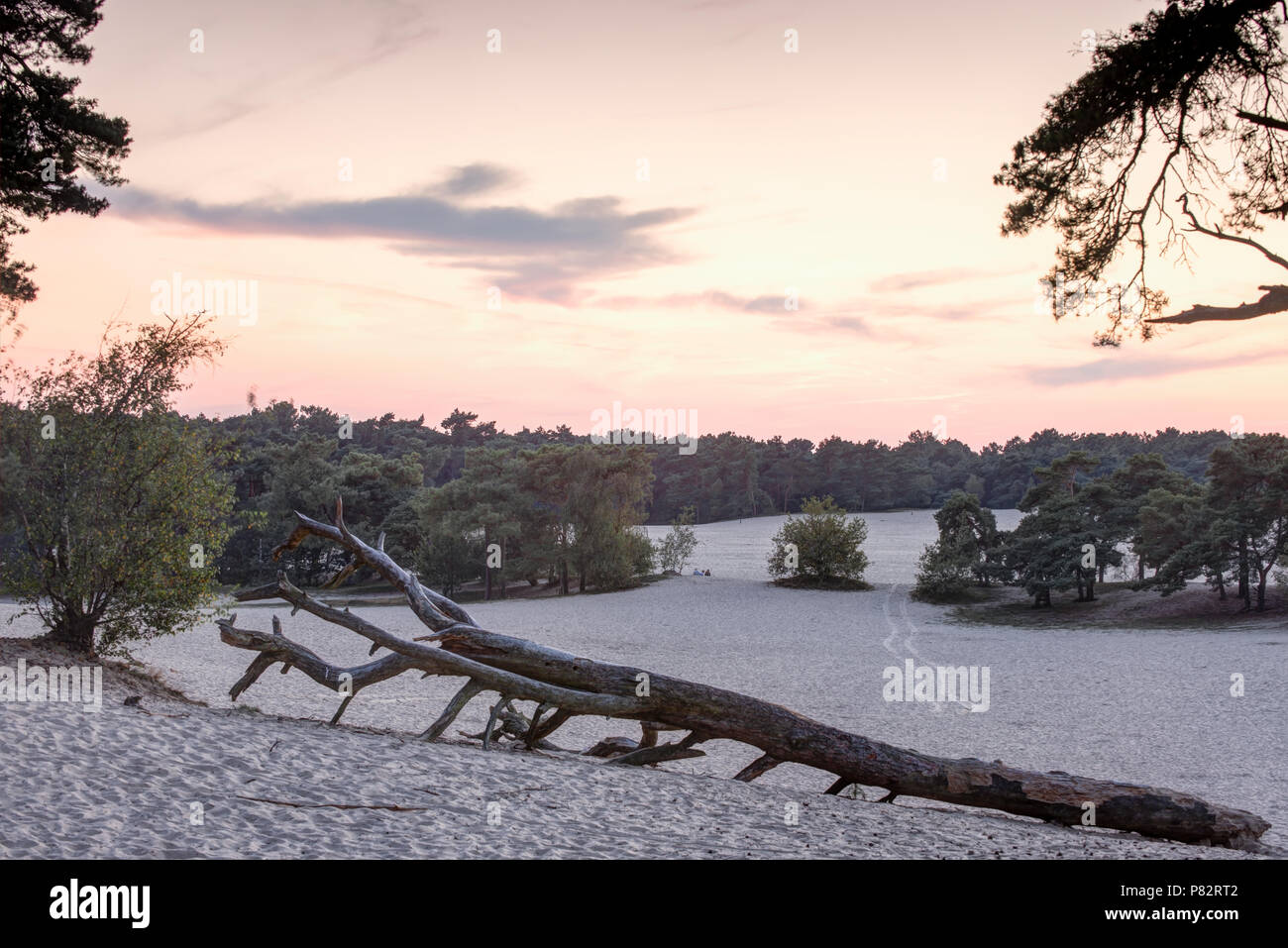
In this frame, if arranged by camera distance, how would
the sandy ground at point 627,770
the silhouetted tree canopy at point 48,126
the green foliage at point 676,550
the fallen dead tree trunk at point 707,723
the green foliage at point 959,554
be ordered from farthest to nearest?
the green foliage at point 676,550
the green foliage at point 959,554
the silhouetted tree canopy at point 48,126
the fallen dead tree trunk at point 707,723
the sandy ground at point 627,770

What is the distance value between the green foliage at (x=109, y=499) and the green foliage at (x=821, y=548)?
27513mm

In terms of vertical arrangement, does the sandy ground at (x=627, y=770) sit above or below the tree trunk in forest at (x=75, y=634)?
below

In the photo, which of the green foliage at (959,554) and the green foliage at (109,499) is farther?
the green foliage at (959,554)

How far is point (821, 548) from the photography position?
37.3 m

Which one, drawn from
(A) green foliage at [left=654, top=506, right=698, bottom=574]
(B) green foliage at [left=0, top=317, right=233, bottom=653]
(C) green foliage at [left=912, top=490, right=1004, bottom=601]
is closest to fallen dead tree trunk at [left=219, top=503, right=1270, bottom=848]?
(B) green foliage at [left=0, top=317, right=233, bottom=653]

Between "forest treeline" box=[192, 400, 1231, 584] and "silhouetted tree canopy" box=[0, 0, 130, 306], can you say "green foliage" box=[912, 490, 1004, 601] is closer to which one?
"forest treeline" box=[192, 400, 1231, 584]

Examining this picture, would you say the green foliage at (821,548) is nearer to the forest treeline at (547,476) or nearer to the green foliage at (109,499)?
the forest treeline at (547,476)

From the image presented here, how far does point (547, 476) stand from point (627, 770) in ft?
98.4

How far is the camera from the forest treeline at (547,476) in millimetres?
38000

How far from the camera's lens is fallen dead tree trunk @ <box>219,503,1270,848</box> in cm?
789

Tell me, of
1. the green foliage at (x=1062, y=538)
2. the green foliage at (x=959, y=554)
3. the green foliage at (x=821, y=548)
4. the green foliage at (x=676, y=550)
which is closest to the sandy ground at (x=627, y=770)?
the green foliage at (x=1062, y=538)

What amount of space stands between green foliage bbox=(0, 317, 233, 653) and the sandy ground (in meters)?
1.26

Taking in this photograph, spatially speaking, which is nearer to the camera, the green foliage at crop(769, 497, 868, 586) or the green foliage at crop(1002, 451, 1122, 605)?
the green foliage at crop(1002, 451, 1122, 605)
